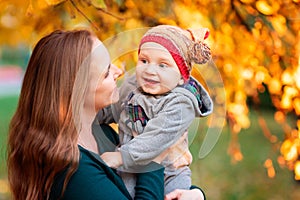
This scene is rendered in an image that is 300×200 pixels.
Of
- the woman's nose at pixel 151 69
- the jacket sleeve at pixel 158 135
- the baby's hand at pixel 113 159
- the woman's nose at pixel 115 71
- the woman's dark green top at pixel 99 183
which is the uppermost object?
the woman's nose at pixel 151 69

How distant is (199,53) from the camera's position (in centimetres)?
183

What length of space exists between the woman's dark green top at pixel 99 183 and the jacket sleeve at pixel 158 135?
0.14ft

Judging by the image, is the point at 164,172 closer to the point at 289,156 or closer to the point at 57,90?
the point at 57,90

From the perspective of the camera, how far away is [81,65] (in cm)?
182

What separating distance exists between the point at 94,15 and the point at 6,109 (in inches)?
68.1

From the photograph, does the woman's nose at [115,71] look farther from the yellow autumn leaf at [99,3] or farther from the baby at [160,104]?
the yellow autumn leaf at [99,3]

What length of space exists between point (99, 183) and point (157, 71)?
0.29 meters

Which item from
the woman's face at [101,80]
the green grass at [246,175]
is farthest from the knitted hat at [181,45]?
the green grass at [246,175]

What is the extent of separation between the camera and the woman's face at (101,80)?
5.97ft

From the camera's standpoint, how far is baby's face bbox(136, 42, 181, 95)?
1767 mm

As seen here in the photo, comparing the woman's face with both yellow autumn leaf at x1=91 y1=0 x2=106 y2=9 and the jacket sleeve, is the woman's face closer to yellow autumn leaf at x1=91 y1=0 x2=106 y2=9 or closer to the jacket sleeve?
the jacket sleeve

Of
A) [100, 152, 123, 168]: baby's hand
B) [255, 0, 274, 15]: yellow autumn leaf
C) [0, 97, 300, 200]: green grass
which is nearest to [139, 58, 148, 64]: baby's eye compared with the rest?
[100, 152, 123, 168]: baby's hand

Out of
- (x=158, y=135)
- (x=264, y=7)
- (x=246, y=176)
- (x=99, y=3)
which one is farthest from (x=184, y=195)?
(x=246, y=176)

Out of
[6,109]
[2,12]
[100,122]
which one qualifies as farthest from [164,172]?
[6,109]
